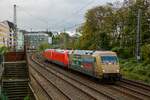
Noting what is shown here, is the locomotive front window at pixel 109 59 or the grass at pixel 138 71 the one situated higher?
the locomotive front window at pixel 109 59

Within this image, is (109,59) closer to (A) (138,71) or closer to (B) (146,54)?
(A) (138,71)

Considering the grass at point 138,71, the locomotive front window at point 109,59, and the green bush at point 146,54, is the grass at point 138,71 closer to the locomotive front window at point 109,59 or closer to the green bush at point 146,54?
the green bush at point 146,54

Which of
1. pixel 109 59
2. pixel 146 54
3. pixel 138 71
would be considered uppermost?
pixel 146 54

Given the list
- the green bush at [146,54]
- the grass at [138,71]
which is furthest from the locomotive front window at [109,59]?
the green bush at [146,54]

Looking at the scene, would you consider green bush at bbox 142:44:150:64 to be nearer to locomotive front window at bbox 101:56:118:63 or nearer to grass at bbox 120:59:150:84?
grass at bbox 120:59:150:84

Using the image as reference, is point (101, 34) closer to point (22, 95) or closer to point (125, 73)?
point (125, 73)

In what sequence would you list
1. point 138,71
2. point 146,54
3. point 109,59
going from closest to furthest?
1. point 109,59
2. point 138,71
3. point 146,54

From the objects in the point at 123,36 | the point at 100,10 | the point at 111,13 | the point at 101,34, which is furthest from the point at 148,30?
the point at 100,10

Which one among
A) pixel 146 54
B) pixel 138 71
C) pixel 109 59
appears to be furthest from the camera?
pixel 146 54

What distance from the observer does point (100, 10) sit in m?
73.9

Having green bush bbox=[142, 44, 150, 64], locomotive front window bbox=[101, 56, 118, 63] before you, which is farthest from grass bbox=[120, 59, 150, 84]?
locomotive front window bbox=[101, 56, 118, 63]

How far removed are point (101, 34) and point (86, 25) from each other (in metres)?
12.8

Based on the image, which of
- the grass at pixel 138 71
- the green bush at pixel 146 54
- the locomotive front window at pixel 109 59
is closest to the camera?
the locomotive front window at pixel 109 59

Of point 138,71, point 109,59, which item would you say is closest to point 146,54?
point 138,71
